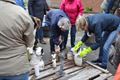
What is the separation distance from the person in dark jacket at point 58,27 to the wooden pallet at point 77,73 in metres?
0.39

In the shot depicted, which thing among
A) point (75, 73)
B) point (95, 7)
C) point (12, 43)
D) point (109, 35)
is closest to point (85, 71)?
point (75, 73)

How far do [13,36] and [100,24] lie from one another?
2.79 metres

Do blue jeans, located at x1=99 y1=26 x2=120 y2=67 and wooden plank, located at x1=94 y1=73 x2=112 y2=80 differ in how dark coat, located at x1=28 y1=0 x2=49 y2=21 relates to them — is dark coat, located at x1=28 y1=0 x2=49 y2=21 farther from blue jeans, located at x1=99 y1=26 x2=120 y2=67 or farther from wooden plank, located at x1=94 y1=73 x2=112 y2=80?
wooden plank, located at x1=94 y1=73 x2=112 y2=80

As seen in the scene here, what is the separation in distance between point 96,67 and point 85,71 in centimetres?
29

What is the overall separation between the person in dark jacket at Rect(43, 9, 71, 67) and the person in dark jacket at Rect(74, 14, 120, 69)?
13.5 inches

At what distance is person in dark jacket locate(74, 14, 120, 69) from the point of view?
19.2ft

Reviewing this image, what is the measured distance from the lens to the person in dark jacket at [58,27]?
6.08 meters

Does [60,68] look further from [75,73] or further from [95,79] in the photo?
[95,79]

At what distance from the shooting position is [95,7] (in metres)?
14.7

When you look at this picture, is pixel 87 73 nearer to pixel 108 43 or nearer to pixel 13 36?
pixel 108 43

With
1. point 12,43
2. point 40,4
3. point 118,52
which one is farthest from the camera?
point 40,4

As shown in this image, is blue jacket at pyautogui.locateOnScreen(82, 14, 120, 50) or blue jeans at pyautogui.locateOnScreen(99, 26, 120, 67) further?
blue jeans at pyautogui.locateOnScreen(99, 26, 120, 67)

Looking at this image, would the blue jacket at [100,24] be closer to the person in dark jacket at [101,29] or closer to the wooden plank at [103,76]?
the person in dark jacket at [101,29]

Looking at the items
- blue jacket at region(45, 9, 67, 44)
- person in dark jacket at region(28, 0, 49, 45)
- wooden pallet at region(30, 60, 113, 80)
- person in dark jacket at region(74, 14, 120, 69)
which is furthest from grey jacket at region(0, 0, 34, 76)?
person in dark jacket at region(28, 0, 49, 45)
